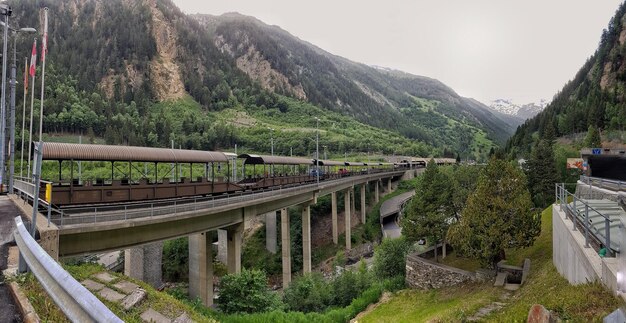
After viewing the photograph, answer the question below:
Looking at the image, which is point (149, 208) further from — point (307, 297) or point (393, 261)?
point (393, 261)

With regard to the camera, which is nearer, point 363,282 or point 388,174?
point 363,282

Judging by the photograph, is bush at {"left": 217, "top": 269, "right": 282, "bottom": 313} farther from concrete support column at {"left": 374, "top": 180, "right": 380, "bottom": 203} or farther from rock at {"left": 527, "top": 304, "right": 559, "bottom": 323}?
concrete support column at {"left": 374, "top": 180, "right": 380, "bottom": 203}

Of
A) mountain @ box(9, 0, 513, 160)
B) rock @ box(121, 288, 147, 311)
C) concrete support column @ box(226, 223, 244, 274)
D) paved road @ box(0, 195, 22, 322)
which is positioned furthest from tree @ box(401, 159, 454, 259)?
mountain @ box(9, 0, 513, 160)

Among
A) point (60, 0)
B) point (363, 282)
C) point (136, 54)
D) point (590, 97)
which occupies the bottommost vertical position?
point (363, 282)

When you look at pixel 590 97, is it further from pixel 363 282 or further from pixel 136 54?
pixel 136 54

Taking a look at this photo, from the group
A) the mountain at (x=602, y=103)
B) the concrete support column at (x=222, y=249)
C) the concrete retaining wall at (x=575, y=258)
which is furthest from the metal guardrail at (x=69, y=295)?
the mountain at (x=602, y=103)

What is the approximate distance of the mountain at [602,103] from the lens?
8785cm

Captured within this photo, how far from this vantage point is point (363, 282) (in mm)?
33938

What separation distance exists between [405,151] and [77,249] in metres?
150

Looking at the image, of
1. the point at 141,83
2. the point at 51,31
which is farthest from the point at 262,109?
the point at 51,31

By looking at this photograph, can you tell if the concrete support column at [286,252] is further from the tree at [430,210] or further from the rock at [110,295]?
the rock at [110,295]

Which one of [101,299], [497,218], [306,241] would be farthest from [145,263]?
[101,299]

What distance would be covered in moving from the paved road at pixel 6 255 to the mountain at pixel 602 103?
84.1 m

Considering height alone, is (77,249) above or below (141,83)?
below
